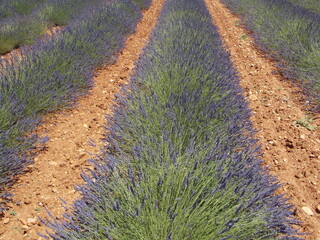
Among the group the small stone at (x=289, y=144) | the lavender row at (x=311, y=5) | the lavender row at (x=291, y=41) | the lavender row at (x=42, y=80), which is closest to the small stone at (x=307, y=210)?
the small stone at (x=289, y=144)

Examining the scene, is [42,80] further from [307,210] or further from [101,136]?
[307,210]

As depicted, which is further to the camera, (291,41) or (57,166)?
(291,41)

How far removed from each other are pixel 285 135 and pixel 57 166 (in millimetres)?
2734

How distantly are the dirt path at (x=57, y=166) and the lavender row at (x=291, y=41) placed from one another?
3196mm

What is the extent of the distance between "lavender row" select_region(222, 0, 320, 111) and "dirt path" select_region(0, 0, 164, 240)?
3.20 metres

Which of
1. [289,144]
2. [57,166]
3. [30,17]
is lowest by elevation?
[57,166]

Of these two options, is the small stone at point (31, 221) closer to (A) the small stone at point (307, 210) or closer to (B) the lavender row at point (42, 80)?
(B) the lavender row at point (42, 80)

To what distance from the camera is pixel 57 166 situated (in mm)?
2584

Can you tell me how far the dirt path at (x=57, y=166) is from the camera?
6.58 feet

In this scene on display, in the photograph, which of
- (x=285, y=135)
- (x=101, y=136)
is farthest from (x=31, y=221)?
(x=285, y=135)

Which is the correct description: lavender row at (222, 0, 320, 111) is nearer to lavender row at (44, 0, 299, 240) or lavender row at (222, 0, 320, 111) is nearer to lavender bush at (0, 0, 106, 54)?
lavender row at (44, 0, 299, 240)

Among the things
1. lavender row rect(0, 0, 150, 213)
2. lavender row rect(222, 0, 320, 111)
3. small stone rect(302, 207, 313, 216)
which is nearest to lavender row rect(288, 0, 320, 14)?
lavender row rect(222, 0, 320, 111)

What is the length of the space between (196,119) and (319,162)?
1.56 m

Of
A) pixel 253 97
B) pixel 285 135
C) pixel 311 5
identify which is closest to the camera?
pixel 285 135
